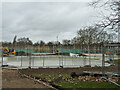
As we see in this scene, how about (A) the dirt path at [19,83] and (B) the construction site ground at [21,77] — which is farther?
(B) the construction site ground at [21,77]

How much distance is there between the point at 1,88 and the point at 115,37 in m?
6.85

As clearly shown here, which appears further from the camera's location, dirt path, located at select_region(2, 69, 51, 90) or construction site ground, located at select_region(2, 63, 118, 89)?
construction site ground, located at select_region(2, 63, 118, 89)

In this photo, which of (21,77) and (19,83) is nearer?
(19,83)

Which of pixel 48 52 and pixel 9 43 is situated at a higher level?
pixel 9 43

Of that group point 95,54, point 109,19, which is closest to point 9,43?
point 95,54

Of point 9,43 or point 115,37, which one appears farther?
point 9,43

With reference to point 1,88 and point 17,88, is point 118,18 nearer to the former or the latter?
point 17,88

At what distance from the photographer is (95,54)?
18.0 metres

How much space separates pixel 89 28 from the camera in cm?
873

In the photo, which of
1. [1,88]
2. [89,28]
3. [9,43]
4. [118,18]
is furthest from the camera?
[9,43]

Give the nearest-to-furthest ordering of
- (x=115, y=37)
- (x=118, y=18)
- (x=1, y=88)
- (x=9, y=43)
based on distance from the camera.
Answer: (x=1, y=88)
(x=118, y=18)
(x=115, y=37)
(x=9, y=43)

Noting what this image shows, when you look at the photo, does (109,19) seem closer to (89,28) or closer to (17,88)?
(89,28)

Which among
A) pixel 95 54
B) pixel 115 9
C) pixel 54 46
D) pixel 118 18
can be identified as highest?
pixel 115 9

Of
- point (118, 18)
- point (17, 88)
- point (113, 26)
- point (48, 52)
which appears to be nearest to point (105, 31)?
point (113, 26)
